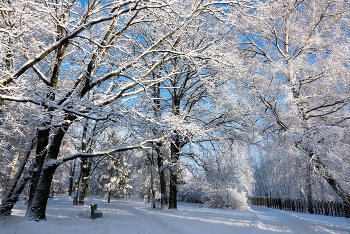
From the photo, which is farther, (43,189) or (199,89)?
(199,89)

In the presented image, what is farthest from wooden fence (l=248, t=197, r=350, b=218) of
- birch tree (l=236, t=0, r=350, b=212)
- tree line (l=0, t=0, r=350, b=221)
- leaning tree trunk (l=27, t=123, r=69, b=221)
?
leaning tree trunk (l=27, t=123, r=69, b=221)

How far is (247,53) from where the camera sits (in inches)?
521

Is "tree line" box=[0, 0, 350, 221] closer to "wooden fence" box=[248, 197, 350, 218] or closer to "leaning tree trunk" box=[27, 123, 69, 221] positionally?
"leaning tree trunk" box=[27, 123, 69, 221]

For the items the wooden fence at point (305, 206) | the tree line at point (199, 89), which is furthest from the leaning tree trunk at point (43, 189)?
the wooden fence at point (305, 206)

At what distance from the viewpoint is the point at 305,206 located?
16.9m

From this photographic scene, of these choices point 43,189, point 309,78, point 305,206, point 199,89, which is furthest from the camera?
point 305,206

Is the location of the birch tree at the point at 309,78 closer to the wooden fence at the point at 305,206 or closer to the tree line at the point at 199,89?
the tree line at the point at 199,89

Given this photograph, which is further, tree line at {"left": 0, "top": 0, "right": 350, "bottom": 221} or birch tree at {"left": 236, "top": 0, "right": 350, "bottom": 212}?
birch tree at {"left": 236, "top": 0, "right": 350, "bottom": 212}

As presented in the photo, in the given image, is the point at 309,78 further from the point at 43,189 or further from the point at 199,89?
the point at 43,189

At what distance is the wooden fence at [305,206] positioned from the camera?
13.3m

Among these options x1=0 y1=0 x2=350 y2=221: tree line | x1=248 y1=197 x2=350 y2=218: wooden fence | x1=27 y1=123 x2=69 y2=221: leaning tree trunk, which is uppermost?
x1=0 y1=0 x2=350 y2=221: tree line

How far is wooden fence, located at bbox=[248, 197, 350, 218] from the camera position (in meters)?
13.3

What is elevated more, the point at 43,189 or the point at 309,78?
the point at 309,78

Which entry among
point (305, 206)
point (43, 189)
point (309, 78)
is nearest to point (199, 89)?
point (309, 78)
